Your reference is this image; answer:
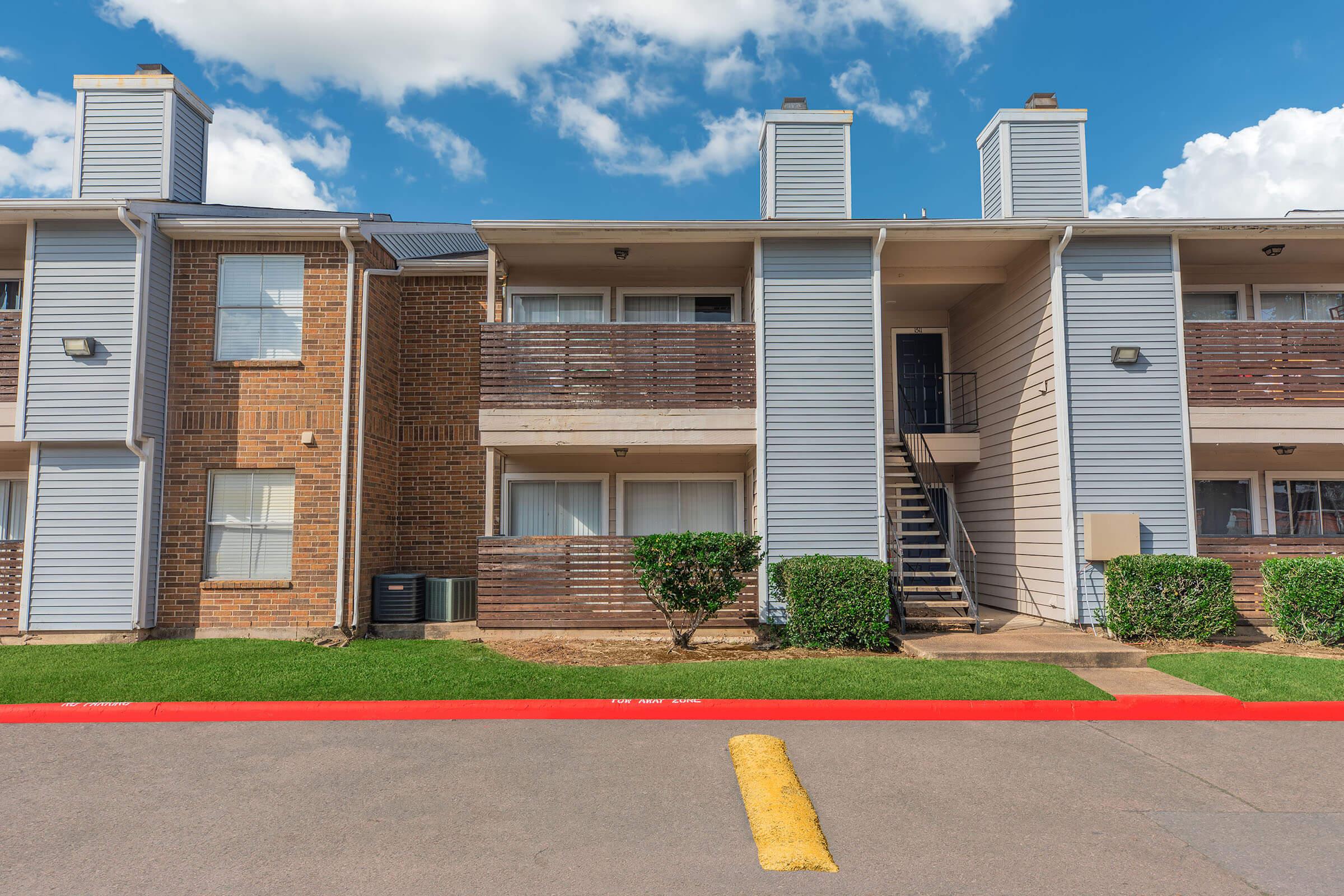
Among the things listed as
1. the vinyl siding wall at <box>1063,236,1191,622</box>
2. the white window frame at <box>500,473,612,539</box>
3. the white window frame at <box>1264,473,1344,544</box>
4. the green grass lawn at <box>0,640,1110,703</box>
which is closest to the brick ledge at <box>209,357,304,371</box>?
the white window frame at <box>500,473,612,539</box>

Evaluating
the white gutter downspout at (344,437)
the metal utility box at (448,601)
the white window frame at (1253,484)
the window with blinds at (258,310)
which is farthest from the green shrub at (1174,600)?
the window with blinds at (258,310)

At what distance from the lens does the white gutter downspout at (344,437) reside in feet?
35.3

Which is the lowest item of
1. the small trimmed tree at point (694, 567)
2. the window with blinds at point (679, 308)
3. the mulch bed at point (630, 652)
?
the mulch bed at point (630, 652)

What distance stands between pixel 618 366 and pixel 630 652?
3.91 m

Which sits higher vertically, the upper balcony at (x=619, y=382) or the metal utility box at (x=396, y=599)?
the upper balcony at (x=619, y=382)

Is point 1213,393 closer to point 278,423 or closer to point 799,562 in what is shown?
point 799,562

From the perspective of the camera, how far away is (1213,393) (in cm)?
1092

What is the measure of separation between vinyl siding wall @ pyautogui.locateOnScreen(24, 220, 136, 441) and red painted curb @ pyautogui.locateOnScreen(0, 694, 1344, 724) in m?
4.74

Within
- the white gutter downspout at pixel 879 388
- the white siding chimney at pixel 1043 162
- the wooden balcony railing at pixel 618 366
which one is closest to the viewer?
the white gutter downspout at pixel 879 388

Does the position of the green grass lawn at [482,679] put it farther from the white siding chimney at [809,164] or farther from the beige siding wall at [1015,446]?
the white siding chimney at [809,164]

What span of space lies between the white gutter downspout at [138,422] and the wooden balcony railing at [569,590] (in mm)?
4383

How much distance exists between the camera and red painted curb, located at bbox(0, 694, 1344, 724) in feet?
22.5

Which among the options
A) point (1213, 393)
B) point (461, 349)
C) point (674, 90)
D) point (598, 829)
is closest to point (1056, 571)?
point (1213, 393)

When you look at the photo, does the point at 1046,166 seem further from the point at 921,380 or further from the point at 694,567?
the point at 694,567
